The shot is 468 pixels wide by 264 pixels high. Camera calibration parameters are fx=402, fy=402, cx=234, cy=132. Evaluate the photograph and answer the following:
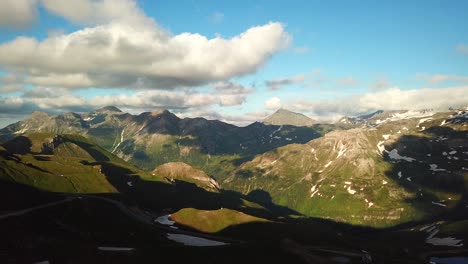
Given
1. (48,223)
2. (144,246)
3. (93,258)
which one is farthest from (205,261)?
(48,223)

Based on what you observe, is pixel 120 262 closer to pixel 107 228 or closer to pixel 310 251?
pixel 107 228

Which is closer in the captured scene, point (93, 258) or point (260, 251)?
point (93, 258)

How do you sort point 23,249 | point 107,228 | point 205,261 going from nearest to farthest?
point 23,249 → point 205,261 → point 107,228

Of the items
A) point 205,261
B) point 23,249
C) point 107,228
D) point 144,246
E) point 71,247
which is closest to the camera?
point 23,249

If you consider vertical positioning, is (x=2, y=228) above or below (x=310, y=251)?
above

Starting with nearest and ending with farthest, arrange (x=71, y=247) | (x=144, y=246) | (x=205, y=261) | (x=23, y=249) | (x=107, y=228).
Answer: (x=23, y=249)
(x=71, y=247)
(x=205, y=261)
(x=144, y=246)
(x=107, y=228)

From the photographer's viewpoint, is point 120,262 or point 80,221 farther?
point 80,221

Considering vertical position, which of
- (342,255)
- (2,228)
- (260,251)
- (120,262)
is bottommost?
(342,255)

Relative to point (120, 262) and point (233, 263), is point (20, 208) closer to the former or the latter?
point (120, 262)

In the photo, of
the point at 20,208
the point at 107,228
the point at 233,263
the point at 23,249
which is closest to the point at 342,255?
the point at 233,263
